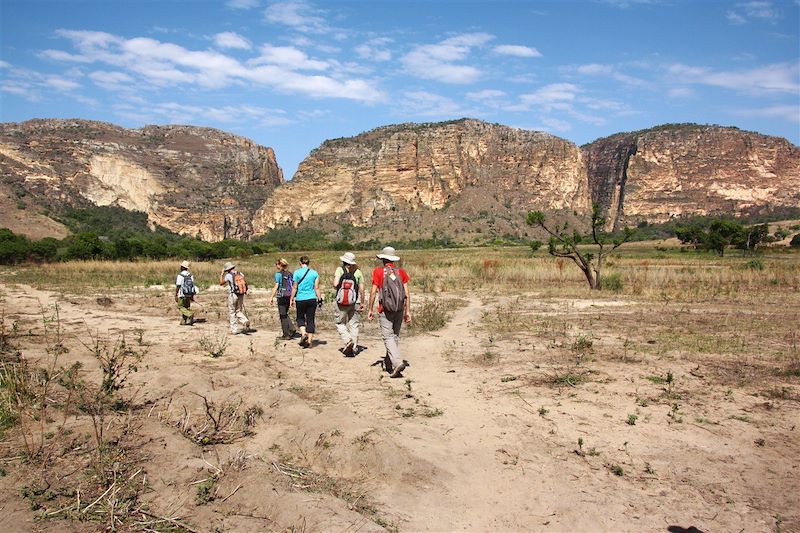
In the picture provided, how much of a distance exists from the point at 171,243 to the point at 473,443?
9856 centimetres

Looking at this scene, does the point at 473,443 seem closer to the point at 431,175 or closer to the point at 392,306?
the point at 392,306

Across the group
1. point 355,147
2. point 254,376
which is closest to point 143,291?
point 254,376

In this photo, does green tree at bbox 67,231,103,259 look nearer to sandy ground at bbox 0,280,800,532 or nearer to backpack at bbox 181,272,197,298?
→ backpack at bbox 181,272,197,298

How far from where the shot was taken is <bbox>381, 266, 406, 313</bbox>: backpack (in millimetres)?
8203

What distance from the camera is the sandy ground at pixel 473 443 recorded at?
160 inches

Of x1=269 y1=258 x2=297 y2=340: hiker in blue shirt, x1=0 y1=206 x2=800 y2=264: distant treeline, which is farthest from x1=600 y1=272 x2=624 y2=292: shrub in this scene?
x1=0 y1=206 x2=800 y2=264: distant treeline

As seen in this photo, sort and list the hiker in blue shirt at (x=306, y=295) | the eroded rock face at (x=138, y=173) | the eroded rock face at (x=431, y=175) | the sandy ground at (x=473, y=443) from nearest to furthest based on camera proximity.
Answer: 1. the sandy ground at (x=473, y=443)
2. the hiker in blue shirt at (x=306, y=295)
3. the eroded rock face at (x=138, y=173)
4. the eroded rock face at (x=431, y=175)

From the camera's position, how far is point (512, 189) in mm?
144625

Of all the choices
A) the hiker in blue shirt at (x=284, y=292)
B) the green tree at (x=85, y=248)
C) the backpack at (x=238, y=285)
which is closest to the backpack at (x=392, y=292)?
the hiker in blue shirt at (x=284, y=292)

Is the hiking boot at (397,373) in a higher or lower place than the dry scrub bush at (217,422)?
lower

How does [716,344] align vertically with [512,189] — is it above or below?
below

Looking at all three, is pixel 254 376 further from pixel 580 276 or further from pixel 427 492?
pixel 580 276

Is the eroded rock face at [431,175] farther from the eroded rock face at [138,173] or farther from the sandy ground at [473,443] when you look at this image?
the sandy ground at [473,443]

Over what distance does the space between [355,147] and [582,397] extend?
137 metres
